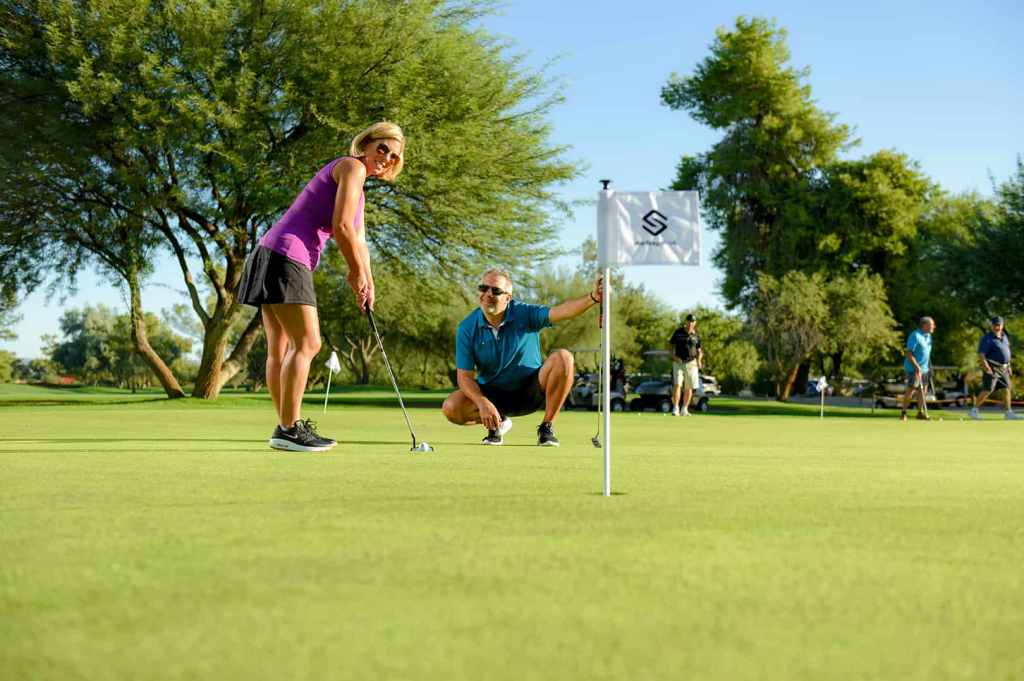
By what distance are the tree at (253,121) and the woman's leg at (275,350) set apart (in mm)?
15893

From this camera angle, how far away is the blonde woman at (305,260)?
7.68 m

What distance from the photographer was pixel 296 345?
7.93 metres

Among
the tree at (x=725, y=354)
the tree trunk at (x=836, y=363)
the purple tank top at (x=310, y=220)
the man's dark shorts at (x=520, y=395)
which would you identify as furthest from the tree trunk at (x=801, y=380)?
the purple tank top at (x=310, y=220)

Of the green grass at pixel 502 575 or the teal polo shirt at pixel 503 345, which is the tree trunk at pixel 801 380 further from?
the green grass at pixel 502 575

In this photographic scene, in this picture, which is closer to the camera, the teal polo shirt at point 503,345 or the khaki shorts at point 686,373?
the teal polo shirt at point 503,345

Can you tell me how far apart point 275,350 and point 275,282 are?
759 millimetres

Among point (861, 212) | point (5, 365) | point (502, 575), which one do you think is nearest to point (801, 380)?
point (861, 212)

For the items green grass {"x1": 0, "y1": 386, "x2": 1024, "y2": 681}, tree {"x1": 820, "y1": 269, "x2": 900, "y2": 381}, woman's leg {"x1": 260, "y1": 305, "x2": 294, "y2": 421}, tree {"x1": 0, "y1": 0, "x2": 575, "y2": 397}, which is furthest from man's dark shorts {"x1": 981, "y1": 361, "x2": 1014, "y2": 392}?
tree {"x1": 820, "y1": 269, "x2": 900, "y2": 381}

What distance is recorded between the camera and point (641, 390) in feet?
97.0

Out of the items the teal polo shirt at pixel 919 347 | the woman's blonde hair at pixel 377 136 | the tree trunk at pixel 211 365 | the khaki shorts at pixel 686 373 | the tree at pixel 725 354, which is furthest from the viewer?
the tree at pixel 725 354

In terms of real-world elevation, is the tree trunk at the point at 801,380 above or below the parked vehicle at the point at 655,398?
above

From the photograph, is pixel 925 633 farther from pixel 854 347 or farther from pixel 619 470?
pixel 854 347

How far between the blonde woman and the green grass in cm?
153

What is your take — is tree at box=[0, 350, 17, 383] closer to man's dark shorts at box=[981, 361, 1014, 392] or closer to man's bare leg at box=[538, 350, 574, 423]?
man's dark shorts at box=[981, 361, 1014, 392]
